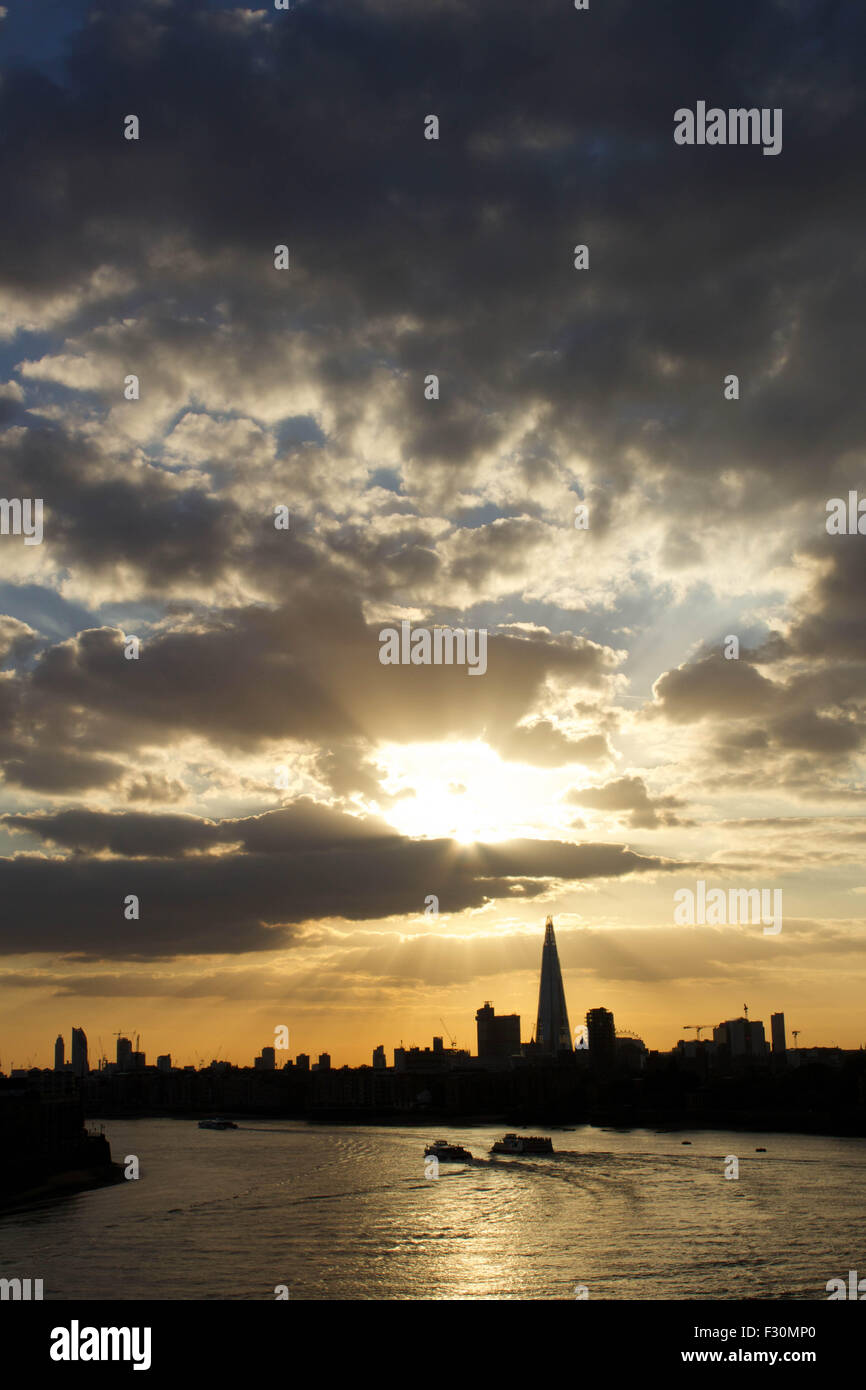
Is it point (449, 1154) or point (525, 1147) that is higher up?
point (449, 1154)

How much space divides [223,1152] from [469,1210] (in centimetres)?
7217

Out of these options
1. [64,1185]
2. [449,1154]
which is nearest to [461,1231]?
[64,1185]

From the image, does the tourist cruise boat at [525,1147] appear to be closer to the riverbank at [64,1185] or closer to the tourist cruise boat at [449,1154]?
the tourist cruise boat at [449,1154]

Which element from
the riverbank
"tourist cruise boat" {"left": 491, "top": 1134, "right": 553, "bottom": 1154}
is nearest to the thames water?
the riverbank

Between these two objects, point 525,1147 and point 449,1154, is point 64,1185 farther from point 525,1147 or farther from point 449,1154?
point 525,1147

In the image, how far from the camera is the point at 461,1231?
199ft

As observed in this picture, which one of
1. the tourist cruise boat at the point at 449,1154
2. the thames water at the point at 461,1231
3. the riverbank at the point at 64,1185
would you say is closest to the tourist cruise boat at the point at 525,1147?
the tourist cruise boat at the point at 449,1154

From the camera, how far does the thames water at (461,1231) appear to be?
45.9 meters

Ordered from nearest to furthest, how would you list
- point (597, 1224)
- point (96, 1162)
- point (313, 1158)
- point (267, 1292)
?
1. point (267, 1292)
2. point (597, 1224)
3. point (96, 1162)
4. point (313, 1158)

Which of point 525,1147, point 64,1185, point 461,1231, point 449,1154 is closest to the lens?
point 461,1231
